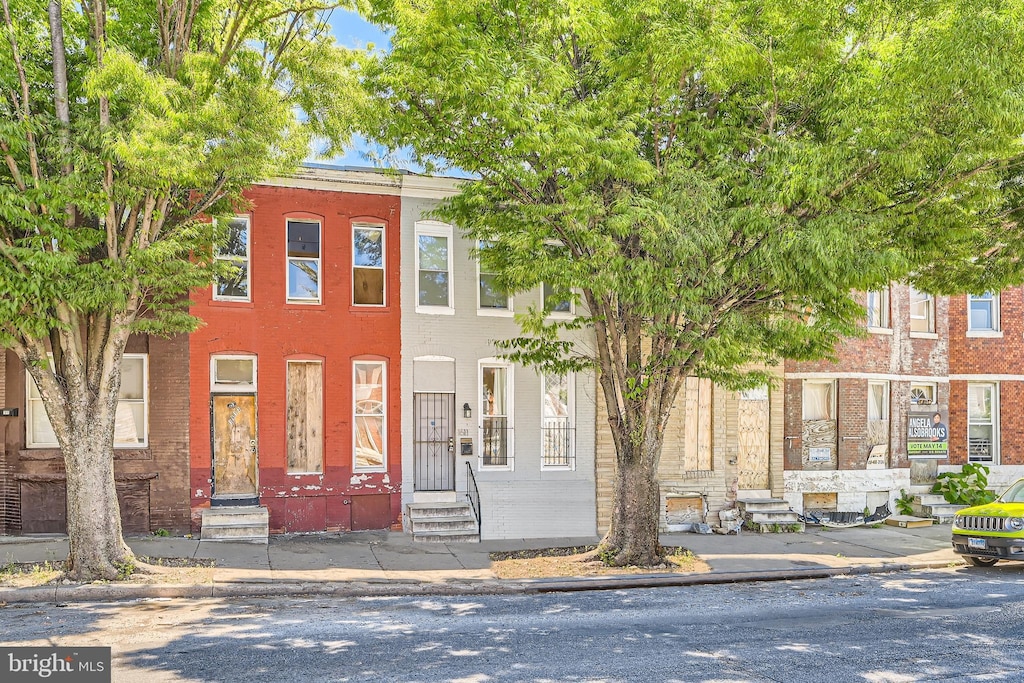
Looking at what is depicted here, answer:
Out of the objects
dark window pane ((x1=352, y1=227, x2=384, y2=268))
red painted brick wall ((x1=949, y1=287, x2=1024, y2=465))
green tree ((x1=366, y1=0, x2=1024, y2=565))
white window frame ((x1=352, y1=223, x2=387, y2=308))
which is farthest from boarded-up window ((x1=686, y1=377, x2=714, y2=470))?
red painted brick wall ((x1=949, y1=287, x2=1024, y2=465))

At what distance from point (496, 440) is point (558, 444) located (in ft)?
4.43

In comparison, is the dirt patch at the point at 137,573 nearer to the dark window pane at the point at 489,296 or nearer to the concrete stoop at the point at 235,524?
the concrete stoop at the point at 235,524

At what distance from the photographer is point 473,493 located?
17.5m

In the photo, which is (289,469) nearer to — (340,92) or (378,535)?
(378,535)

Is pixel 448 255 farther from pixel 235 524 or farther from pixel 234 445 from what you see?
pixel 235 524

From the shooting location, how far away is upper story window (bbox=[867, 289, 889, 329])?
2114 centimetres

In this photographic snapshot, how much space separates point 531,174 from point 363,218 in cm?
644

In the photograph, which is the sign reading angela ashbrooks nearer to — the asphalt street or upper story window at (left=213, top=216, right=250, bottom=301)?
the asphalt street

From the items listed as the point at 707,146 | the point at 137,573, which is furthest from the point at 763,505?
the point at 137,573

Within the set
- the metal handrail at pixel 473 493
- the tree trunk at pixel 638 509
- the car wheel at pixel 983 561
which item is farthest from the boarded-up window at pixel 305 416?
the car wheel at pixel 983 561

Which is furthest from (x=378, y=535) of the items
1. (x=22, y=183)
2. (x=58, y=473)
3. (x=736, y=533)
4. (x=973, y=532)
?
(x=973, y=532)

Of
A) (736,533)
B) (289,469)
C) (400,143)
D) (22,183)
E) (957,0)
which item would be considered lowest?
(736,533)

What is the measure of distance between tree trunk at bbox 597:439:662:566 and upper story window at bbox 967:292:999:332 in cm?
1383

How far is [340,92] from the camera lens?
12672mm
